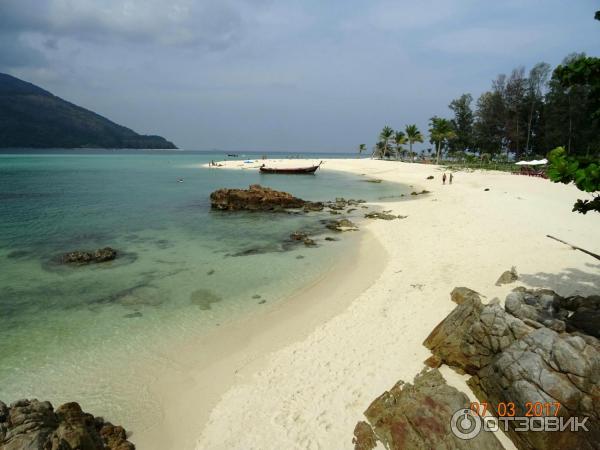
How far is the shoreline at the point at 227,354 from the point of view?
6859mm

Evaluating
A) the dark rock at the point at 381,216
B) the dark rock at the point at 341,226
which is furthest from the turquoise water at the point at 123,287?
the dark rock at the point at 381,216

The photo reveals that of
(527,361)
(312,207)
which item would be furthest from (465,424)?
(312,207)

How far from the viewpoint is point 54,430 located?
5215mm

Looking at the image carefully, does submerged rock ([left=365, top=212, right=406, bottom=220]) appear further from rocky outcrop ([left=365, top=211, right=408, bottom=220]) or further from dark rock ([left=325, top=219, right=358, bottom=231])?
dark rock ([left=325, top=219, right=358, bottom=231])


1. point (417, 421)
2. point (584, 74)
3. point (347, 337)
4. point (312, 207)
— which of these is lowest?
point (347, 337)

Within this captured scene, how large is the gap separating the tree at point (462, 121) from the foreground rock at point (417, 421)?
92.9 meters

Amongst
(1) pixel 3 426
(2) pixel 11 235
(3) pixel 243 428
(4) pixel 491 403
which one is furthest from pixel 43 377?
(2) pixel 11 235

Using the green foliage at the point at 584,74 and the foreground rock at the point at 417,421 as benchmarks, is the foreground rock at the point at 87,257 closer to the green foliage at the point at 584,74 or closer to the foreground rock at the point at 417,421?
the foreground rock at the point at 417,421

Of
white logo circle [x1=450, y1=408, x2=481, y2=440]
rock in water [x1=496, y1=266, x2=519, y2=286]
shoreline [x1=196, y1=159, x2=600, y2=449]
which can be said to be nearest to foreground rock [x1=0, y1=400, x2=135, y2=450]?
shoreline [x1=196, y1=159, x2=600, y2=449]

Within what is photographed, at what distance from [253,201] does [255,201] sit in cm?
20

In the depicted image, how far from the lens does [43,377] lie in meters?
8.33

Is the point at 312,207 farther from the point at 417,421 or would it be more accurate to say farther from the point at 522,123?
the point at 522,123

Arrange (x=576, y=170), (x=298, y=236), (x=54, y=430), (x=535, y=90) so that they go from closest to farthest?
(x=54, y=430), (x=576, y=170), (x=298, y=236), (x=535, y=90)

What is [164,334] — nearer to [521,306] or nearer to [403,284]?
[403,284]
